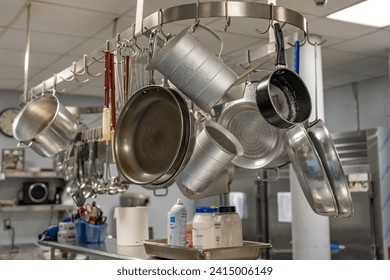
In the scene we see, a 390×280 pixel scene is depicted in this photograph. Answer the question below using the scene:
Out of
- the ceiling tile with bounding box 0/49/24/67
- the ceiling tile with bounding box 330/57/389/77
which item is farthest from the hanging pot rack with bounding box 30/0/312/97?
the ceiling tile with bounding box 330/57/389/77

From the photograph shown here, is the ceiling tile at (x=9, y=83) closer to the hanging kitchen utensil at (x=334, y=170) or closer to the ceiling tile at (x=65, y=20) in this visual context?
the ceiling tile at (x=65, y=20)

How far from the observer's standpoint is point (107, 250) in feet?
8.77

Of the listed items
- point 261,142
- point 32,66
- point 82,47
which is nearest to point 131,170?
point 261,142

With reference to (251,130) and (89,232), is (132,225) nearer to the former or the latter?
(89,232)

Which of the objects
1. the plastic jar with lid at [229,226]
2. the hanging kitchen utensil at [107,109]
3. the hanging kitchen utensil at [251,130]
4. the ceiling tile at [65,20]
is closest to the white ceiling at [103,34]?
the ceiling tile at [65,20]

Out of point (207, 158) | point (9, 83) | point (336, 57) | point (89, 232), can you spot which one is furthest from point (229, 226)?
point (9, 83)

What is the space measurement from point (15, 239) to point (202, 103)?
4555 millimetres

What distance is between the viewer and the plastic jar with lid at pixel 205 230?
203 cm

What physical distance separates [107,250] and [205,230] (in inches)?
32.9

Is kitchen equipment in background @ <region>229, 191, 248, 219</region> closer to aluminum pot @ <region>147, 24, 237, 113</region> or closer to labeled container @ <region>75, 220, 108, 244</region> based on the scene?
labeled container @ <region>75, 220, 108, 244</region>

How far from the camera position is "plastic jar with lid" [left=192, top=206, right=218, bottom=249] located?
2.03 metres

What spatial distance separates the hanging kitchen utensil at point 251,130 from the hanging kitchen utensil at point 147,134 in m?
0.32

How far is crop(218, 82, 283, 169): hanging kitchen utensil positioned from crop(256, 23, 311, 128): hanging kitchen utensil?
0.29m
